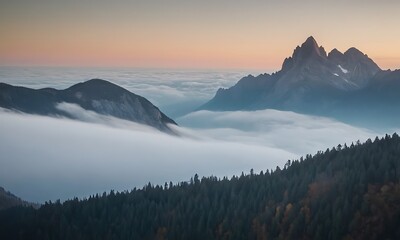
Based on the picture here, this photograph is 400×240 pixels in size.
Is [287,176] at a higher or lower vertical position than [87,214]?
higher

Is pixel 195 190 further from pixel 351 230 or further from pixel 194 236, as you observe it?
pixel 351 230

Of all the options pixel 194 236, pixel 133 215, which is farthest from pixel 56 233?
pixel 194 236

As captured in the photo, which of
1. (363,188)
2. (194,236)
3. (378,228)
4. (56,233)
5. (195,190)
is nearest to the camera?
(378,228)

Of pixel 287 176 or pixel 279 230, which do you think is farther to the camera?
pixel 287 176

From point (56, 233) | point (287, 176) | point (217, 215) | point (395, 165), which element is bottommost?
point (56, 233)

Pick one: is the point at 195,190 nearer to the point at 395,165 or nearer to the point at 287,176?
the point at 287,176

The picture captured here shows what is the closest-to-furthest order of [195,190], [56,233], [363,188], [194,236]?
1. [363,188]
2. [194,236]
3. [56,233]
4. [195,190]
